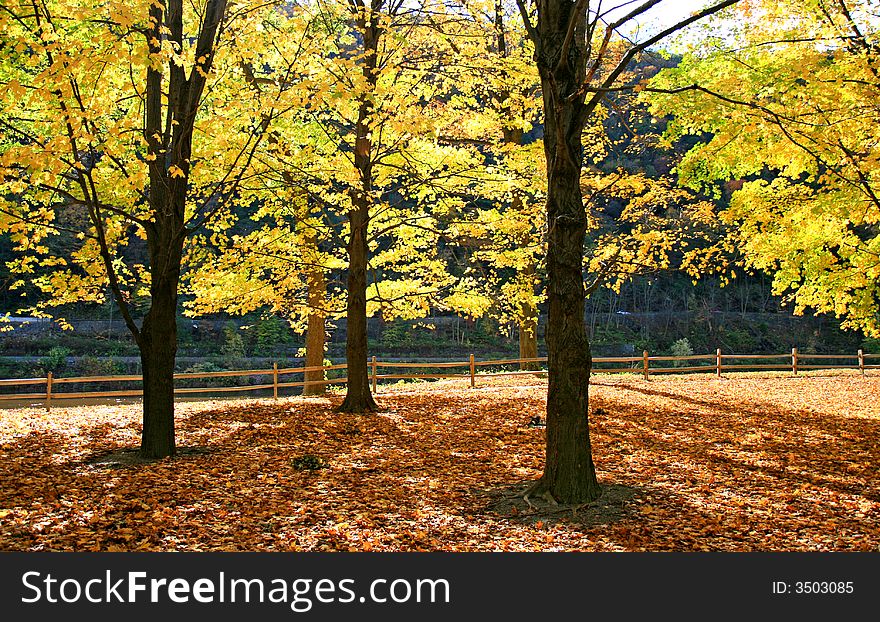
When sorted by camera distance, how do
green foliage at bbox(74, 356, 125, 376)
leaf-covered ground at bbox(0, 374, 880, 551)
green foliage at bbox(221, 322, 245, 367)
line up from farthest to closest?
green foliage at bbox(221, 322, 245, 367) → green foliage at bbox(74, 356, 125, 376) → leaf-covered ground at bbox(0, 374, 880, 551)

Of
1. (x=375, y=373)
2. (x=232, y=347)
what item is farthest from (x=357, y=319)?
(x=232, y=347)

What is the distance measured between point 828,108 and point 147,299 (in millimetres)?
33249

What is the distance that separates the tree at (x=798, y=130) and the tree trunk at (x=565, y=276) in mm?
3181

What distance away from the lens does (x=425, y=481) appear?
713 centimetres

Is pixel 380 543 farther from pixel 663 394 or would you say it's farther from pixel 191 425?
pixel 663 394

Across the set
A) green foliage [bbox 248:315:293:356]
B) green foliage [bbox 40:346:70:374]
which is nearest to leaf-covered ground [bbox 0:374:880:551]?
green foliage [bbox 40:346:70:374]

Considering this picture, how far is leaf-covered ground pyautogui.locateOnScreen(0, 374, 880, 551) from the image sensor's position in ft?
17.4

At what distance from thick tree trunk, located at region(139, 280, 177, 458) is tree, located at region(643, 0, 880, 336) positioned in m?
7.27

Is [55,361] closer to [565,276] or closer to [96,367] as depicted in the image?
[96,367]

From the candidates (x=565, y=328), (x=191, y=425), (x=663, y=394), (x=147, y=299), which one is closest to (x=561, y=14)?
(x=565, y=328)

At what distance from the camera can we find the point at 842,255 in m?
11.8

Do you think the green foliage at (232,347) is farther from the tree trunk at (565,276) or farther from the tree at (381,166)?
the tree trunk at (565,276)

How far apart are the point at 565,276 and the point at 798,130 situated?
569 cm

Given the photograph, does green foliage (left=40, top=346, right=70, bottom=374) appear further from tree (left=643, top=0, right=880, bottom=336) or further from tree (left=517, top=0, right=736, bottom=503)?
tree (left=517, top=0, right=736, bottom=503)
